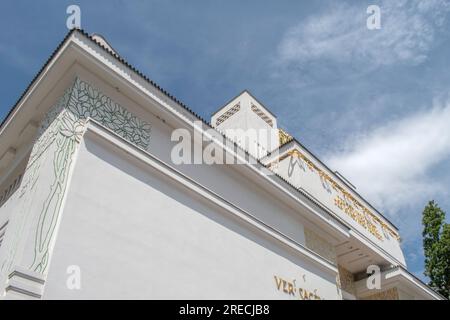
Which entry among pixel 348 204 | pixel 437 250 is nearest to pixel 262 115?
pixel 348 204

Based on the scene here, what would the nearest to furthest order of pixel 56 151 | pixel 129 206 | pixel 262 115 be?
1. pixel 56 151
2. pixel 129 206
3. pixel 262 115

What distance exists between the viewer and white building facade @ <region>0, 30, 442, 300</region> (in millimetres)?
2996

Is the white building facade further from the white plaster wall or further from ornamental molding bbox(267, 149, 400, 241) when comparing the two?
ornamental molding bbox(267, 149, 400, 241)

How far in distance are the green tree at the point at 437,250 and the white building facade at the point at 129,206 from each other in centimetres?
463

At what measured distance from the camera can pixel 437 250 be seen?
9008 mm

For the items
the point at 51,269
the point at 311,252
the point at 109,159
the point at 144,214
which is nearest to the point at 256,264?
the point at 311,252

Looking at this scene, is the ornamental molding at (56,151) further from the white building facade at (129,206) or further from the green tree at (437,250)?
the green tree at (437,250)

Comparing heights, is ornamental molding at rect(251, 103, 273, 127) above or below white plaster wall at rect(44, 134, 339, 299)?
above

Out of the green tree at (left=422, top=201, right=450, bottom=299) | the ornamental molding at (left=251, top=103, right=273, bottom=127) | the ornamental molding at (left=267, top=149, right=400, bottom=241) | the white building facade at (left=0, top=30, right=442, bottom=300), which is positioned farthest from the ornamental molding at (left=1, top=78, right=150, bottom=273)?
the green tree at (left=422, top=201, right=450, bottom=299)

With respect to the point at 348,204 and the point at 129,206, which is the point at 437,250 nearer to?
the point at 348,204

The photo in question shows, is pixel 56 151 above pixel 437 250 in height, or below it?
below

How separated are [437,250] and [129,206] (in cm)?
795
